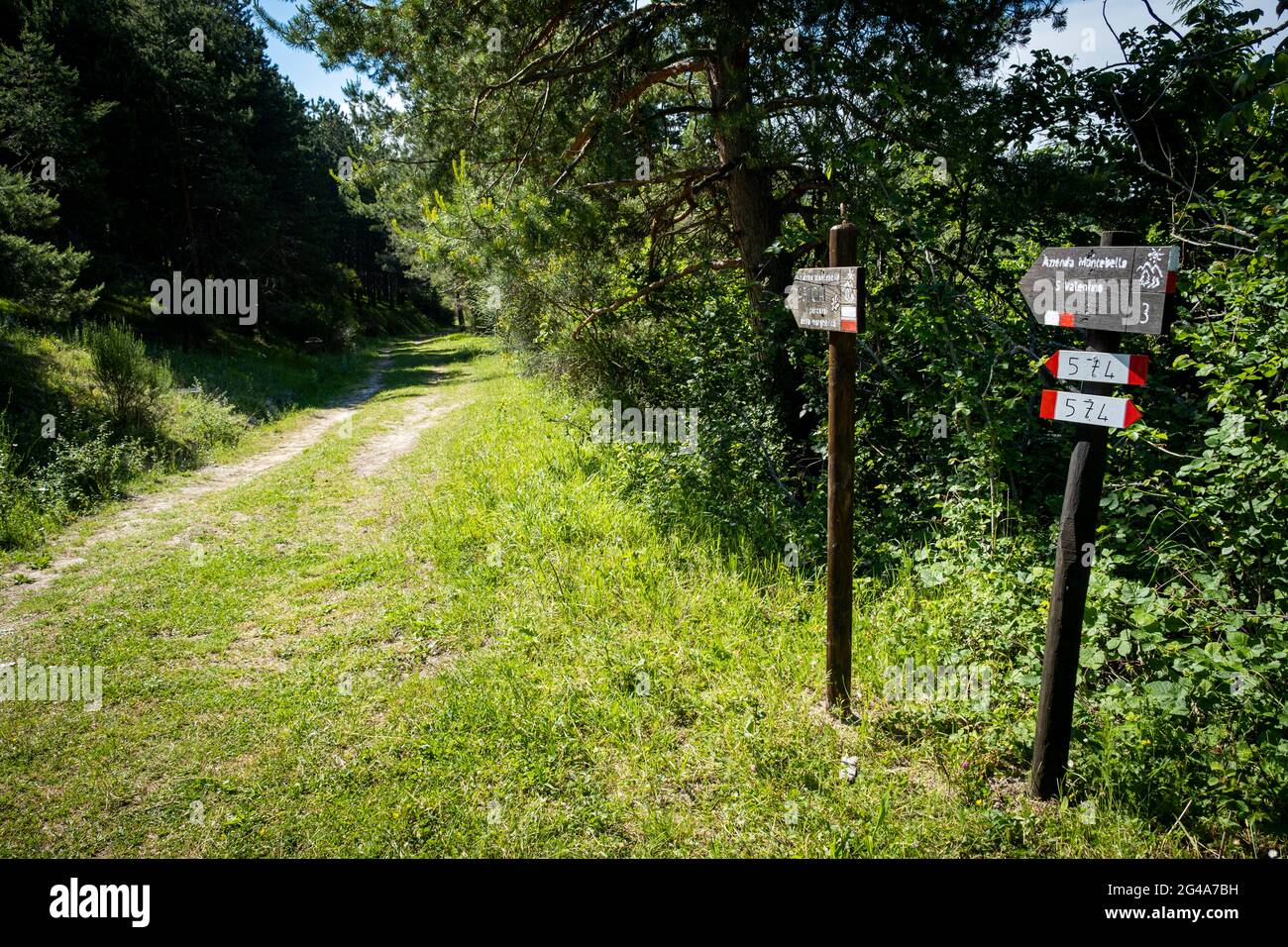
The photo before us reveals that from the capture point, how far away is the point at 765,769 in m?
3.39

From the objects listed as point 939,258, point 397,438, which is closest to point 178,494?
point 397,438

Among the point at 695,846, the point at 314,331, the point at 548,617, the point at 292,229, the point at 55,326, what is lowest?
the point at 695,846

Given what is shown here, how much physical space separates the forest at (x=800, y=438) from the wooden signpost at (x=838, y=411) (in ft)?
1.21

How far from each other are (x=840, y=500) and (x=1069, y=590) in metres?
1.17

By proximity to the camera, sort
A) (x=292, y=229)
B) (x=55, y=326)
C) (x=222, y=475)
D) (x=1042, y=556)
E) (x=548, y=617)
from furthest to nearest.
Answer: (x=292, y=229) < (x=55, y=326) < (x=222, y=475) < (x=548, y=617) < (x=1042, y=556)

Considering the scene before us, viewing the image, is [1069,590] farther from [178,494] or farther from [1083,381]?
[178,494]

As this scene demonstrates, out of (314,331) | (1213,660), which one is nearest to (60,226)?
(314,331)

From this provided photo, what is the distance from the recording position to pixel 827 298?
3.49m

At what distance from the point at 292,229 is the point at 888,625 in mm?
31340

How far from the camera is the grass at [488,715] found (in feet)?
10.3

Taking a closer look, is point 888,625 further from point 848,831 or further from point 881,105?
point 881,105

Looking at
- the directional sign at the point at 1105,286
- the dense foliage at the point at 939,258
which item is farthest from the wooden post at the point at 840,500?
the directional sign at the point at 1105,286

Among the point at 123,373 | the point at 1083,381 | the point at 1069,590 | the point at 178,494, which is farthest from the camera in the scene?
the point at 123,373

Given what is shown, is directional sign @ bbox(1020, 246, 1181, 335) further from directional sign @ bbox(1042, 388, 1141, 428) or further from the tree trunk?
the tree trunk
